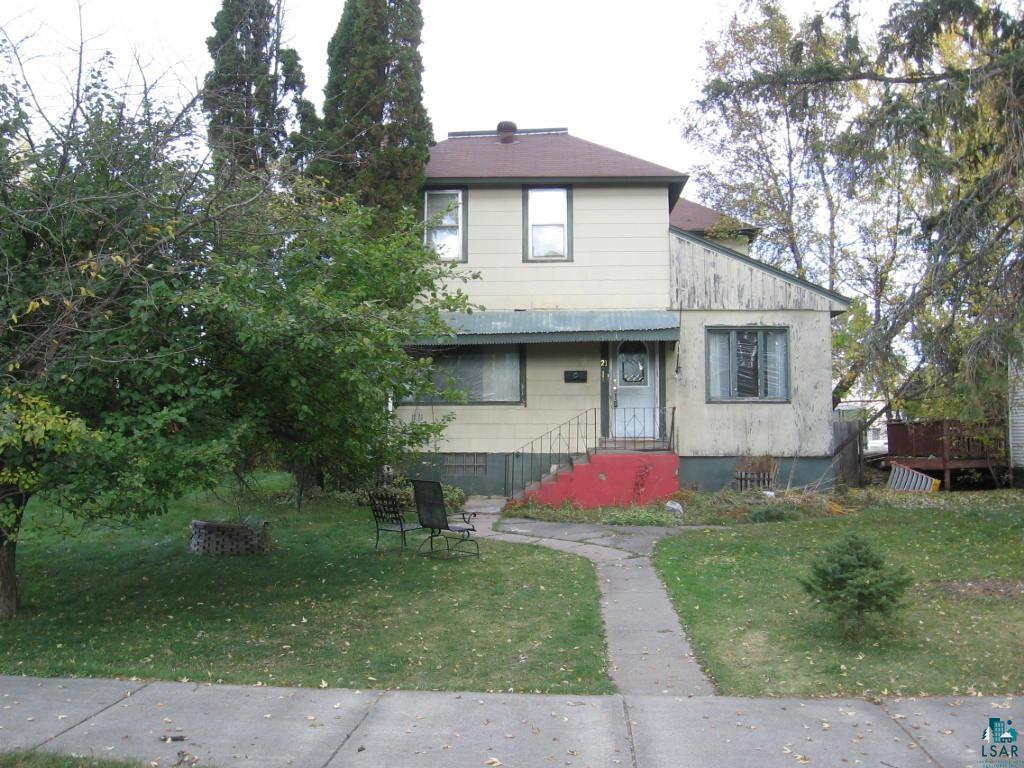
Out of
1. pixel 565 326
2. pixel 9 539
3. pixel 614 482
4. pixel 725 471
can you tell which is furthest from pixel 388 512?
pixel 725 471

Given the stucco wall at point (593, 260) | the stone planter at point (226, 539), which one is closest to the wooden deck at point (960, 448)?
the stucco wall at point (593, 260)

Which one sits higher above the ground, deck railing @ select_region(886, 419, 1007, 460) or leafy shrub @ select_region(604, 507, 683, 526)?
deck railing @ select_region(886, 419, 1007, 460)

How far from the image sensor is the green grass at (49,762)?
4.28 meters

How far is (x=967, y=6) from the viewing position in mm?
10516

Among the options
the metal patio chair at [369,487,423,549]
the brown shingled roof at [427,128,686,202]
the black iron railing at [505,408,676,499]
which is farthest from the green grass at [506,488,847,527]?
the brown shingled roof at [427,128,686,202]

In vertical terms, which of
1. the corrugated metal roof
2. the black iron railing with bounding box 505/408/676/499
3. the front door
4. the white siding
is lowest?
the black iron railing with bounding box 505/408/676/499

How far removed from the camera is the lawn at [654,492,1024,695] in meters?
5.66

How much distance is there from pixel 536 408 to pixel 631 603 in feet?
26.0

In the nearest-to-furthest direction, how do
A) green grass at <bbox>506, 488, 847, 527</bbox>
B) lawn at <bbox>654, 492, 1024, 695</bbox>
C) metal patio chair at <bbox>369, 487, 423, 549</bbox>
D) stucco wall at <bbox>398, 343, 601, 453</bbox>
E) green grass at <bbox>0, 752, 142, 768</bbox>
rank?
green grass at <bbox>0, 752, 142, 768</bbox> < lawn at <bbox>654, 492, 1024, 695</bbox> < metal patio chair at <bbox>369, 487, 423, 549</bbox> < green grass at <bbox>506, 488, 847, 527</bbox> < stucco wall at <bbox>398, 343, 601, 453</bbox>

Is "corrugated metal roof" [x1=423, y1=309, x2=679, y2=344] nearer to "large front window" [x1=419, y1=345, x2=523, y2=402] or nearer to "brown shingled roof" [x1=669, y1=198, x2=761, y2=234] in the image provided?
"large front window" [x1=419, y1=345, x2=523, y2=402]

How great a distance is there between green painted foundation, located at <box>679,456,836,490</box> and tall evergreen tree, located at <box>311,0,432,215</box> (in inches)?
271

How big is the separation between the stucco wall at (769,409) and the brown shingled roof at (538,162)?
10.5 feet

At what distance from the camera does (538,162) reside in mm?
16062

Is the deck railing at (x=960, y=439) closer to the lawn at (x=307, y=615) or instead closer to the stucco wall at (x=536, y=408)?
the stucco wall at (x=536, y=408)
